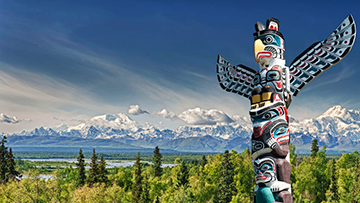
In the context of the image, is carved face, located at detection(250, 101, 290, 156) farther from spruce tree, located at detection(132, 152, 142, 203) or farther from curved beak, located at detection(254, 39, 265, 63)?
spruce tree, located at detection(132, 152, 142, 203)

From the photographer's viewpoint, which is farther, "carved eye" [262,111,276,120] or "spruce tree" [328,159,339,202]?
"spruce tree" [328,159,339,202]

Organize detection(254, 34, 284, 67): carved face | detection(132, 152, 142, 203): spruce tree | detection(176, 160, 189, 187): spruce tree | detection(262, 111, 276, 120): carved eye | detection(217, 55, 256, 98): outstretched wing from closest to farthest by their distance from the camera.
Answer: detection(262, 111, 276, 120): carved eye < detection(254, 34, 284, 67): carved face < detection(217, 55, 256, 98): outstretched wing < detection(132, 152, 142, 203): spruce tree < detection(176, 160, 189, 187): spruce tree

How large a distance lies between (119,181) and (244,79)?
5009 cm

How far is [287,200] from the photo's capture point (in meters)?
13.5

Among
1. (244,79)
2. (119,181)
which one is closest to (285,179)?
(244,79)

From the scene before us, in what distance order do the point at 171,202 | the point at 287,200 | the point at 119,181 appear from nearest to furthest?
the point at 287,200, the point at 171,202, the point at 119,181

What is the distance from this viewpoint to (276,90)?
1507 centimetres

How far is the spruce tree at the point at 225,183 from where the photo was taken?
45050mm

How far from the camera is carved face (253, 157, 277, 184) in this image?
549 inches

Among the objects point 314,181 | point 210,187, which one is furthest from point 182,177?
point 314,181

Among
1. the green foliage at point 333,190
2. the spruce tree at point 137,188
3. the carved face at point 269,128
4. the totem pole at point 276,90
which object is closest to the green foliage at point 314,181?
the green foliage at point 333,190

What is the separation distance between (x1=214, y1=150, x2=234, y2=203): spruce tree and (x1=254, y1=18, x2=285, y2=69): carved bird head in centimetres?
3308

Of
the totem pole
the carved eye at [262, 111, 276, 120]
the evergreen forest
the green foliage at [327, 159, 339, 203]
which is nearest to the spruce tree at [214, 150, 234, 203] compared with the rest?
the evergreen forest

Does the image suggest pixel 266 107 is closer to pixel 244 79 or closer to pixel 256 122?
pixel 256 122
